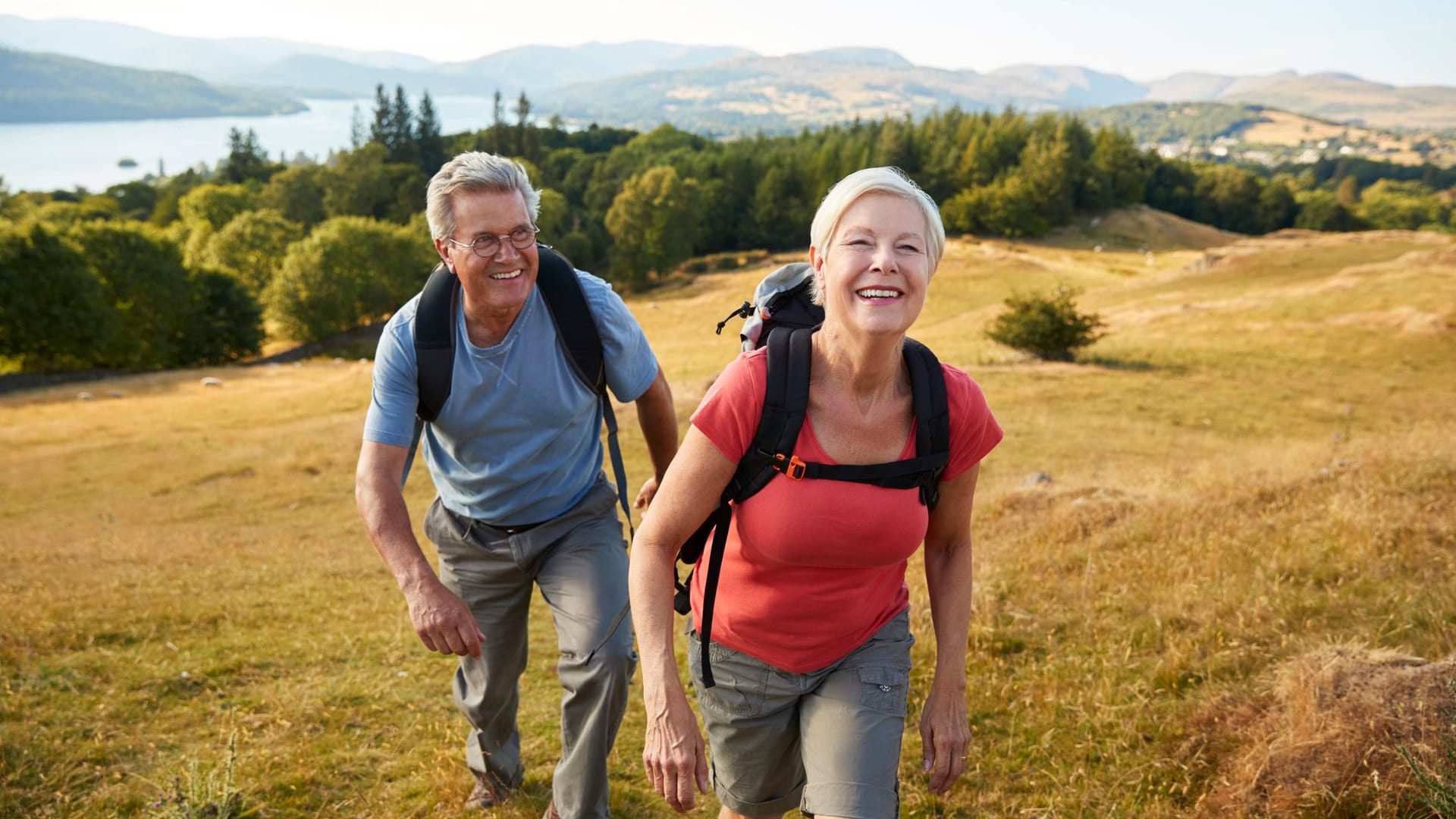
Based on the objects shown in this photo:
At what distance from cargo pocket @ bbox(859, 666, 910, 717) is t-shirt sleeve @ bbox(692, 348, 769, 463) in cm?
83

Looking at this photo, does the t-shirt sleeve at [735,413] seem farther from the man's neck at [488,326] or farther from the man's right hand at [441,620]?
the man's neck at [488,326]

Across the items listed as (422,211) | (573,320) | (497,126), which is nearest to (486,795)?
(573,320)

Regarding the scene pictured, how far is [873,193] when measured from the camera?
2.50 meters

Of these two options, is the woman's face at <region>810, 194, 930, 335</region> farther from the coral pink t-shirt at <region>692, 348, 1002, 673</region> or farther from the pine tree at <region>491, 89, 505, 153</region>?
the pine tree at <region>491, 89, 505, 153</region>

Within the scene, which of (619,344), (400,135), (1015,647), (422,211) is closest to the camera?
(619,344)

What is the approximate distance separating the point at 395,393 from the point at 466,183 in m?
0.91

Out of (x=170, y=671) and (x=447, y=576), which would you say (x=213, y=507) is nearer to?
(x=170, y=671)

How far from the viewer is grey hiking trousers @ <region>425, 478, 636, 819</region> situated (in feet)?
12.1

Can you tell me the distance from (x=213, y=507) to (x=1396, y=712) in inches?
737

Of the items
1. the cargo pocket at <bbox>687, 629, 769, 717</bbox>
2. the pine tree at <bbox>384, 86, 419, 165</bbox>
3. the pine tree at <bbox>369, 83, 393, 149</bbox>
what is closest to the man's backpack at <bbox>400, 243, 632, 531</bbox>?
the cargo pocket at <bbox>687, 629, 769, 717</bbox>

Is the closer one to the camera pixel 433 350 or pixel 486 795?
pixel 433 350

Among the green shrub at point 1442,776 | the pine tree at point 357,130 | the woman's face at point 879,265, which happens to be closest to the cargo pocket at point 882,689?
the woman's face at point 879,265

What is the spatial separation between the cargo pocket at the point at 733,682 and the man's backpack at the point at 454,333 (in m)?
1.10

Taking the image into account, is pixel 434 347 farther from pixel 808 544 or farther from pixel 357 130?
pixel 357 130
